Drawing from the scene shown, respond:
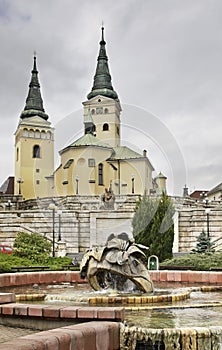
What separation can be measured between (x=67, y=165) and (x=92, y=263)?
62.4m

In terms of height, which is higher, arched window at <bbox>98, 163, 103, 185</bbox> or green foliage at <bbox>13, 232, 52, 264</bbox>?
arched window at <bbox>98, 163, 103, 185</bbox>

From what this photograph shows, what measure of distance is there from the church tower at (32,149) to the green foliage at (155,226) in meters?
57.4

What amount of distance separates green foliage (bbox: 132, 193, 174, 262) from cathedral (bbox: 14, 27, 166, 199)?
23.7 m

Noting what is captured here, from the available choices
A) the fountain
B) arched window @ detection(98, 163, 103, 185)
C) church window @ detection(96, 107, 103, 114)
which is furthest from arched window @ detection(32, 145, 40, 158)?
the fountain

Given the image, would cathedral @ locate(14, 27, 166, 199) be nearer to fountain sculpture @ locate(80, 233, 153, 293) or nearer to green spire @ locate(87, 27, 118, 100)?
green spire @ locate(87, 27, 118, 100)

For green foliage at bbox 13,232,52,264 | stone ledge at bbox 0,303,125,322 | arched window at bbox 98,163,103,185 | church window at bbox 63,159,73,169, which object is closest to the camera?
stone ledge at bbox 0,303,125,322

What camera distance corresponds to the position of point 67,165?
247 feet

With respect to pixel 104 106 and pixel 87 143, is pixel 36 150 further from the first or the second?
pixel 87 143

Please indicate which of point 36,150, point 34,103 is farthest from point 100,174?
point 34,103

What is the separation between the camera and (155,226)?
30344 millimetres

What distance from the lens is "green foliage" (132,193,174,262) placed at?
1156 inches

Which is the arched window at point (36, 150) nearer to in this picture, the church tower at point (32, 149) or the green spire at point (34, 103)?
the church tower at point (32, 149)

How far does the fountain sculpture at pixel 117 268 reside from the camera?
13.1m

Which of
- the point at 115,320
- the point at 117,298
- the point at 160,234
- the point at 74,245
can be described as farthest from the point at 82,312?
the point at 74,245
